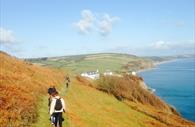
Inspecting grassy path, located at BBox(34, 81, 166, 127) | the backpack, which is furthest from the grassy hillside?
the backpack

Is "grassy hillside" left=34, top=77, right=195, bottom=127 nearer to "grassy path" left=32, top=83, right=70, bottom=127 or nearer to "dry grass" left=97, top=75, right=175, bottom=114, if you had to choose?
"grassy path" left=32, top=83, right=70, bottom=127

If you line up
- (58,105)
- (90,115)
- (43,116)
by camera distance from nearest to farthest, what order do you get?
1. (58,105)
2. (43,116)
3. (90,115)

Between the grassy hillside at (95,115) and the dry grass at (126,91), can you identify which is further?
the dry grass at (126,91)

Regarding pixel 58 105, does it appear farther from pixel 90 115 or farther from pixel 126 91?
pixel 126 91

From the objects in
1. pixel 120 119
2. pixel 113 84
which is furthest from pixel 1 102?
pixel 113 84

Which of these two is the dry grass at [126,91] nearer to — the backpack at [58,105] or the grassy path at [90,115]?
A: the grassy path at [90,115]

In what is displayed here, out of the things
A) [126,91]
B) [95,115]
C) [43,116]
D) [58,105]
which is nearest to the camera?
[58,105]

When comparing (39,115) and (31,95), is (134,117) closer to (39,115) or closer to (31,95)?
(31,95)

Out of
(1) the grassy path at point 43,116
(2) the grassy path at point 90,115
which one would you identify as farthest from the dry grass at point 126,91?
(1) the grassy path at point 43,116

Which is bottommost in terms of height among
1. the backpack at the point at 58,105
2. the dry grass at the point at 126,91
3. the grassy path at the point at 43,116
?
the dry grass at the point at 126,91

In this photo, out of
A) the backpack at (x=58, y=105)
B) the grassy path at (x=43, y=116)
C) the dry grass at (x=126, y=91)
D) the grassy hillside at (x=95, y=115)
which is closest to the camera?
the backpack at (x=58, y=105)

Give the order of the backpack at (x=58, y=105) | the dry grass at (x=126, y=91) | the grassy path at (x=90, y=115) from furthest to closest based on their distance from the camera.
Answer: the dry grass at (x=126, y=91), the grassy path at (x=90, y=115), the backpack at (x=58, y=105)

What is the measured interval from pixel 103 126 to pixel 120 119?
33.7 feet

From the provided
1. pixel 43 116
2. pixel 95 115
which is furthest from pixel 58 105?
pixel 95 115
